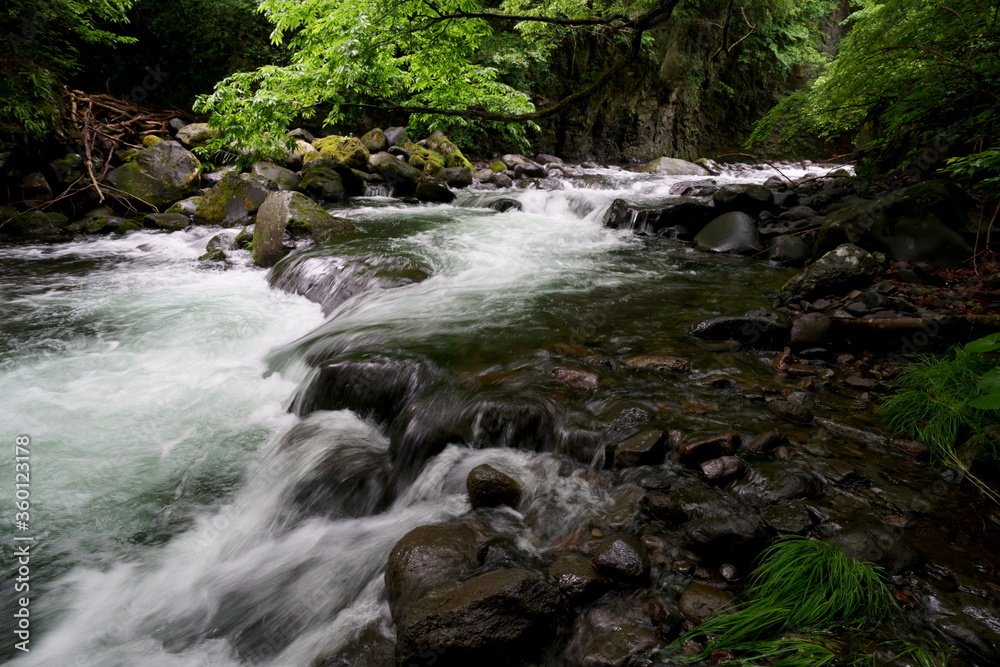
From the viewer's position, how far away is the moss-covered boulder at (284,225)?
8367 millimetres

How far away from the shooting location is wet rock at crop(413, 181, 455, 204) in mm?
12820

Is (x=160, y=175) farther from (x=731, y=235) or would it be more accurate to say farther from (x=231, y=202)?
(x=731, y=235)

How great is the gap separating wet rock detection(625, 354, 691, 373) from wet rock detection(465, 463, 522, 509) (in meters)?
1.71

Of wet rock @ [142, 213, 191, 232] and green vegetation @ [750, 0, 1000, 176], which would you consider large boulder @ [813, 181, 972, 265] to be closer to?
green vegetation @ [750, 0, 1000, 176]

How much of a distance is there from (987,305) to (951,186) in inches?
104

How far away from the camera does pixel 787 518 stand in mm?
2527

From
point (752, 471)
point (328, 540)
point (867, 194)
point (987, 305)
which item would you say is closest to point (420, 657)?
point (328, 540)

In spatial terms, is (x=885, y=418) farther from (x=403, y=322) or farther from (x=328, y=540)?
(x=403, y=322)

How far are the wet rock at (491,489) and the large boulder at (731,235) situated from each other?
21.9 feet

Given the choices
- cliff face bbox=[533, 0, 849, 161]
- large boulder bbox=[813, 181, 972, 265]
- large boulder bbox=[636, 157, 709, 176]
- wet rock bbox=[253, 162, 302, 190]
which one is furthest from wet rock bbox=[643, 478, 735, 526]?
cliff face bbox=[533, 0, 849, 161]

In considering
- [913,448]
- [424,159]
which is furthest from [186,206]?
[913,448]

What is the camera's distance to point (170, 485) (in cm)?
360

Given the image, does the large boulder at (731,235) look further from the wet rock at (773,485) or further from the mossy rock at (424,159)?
the mossy rock at (424,159)

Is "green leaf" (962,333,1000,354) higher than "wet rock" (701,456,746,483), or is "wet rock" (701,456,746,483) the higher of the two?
"green leaf" (962,333,1000,354)
